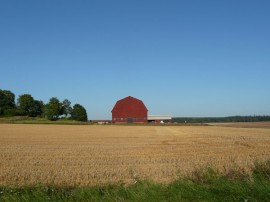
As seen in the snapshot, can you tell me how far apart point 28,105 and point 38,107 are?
4.72m


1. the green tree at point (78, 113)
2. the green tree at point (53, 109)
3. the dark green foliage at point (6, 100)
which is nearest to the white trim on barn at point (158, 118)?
the green tree at point (78, 113)

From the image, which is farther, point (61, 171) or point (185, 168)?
point (185, 168)

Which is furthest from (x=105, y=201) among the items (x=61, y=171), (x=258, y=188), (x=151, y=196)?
(x=61, y=171)

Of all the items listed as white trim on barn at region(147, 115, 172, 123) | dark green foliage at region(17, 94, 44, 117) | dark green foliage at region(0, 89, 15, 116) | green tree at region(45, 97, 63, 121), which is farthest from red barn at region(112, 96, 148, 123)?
dark green foliage at region(0, 89, 15, 116)

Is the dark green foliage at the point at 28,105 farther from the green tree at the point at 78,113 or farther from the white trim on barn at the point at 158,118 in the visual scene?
the white trim on barn at the point at 158,118

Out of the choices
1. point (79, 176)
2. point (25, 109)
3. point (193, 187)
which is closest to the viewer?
point (193, 187)

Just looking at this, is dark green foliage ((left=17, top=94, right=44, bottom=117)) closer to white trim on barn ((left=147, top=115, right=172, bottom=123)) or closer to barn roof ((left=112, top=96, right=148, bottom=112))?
barn roof ((left=112, top=96, right=148, bottom=112))

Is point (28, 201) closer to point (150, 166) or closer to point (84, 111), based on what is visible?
point (150, 166)

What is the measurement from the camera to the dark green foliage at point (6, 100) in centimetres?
12339

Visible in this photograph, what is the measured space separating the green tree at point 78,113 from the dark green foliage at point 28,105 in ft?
44.6

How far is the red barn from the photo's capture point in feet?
360

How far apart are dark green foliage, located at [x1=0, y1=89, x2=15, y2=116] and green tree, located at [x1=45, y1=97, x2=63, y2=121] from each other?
47.1 feet

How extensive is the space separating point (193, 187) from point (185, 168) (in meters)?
8.17

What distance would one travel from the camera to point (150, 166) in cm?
1703
